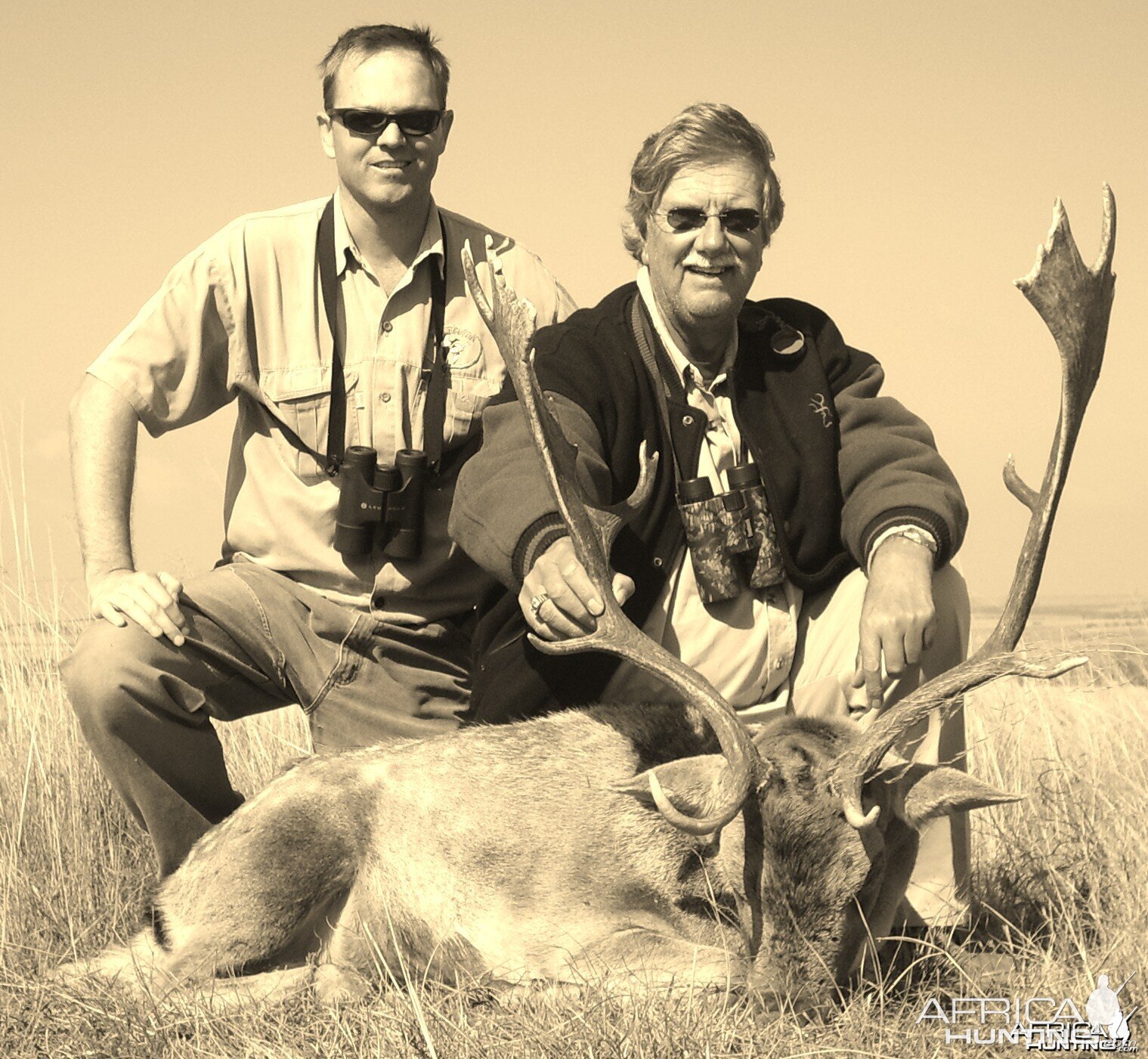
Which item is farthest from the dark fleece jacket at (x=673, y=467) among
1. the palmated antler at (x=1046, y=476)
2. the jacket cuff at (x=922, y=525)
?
the palmated antler at (x=1046, y=476)

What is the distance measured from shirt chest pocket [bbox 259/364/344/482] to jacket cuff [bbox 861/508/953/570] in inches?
89.6

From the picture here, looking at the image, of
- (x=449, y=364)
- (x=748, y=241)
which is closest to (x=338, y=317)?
(x=449, y=364)

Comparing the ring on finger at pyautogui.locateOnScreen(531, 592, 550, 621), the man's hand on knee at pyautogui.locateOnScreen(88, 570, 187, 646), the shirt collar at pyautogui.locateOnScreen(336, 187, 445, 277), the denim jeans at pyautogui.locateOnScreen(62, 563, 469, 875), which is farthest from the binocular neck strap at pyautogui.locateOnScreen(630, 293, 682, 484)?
the man's hand on knee at pyautogui.locateOnScreen(88, 570, 187, 646)

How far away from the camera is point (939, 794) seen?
14.0 feet

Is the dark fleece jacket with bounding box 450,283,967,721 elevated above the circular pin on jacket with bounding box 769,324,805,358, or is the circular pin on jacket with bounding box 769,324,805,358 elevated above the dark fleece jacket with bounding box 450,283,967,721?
the circular pin on jacket with bounding box 769,324,805,358

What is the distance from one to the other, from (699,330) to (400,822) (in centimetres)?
197

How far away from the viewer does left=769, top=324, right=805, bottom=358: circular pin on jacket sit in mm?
5449

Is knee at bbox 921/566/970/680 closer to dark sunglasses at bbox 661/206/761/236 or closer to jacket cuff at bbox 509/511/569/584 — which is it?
jacket cuff at bbox 509/511/569/584

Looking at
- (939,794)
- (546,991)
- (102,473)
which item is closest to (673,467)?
(939,794)

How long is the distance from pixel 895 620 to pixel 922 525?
0.47 m

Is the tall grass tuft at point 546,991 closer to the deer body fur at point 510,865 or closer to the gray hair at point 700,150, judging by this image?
the deer body fur at point 510,865

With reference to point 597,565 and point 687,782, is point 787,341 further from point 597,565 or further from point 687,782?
point 687,782

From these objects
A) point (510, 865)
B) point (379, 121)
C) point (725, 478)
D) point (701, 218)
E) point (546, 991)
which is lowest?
point (546, 991)

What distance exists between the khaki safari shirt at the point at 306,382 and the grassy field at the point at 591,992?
1.34 meters
